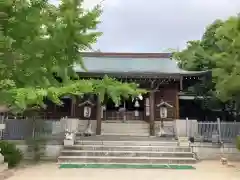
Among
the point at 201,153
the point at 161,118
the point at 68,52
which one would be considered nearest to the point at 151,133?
the point at 161,118

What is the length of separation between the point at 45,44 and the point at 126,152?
10886 millimetres

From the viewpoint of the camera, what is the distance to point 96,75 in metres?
19.6

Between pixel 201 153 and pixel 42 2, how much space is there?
12694 millimetres

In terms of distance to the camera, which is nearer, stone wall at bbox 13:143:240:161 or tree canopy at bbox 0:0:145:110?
tree canopy at bbox 0:0:145:110

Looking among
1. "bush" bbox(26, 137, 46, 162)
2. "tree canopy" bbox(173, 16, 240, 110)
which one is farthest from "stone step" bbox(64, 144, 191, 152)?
"tree canopy" bbox(173, 16, 240, 110)

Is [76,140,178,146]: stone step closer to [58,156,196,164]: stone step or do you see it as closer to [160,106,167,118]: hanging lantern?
[58,156,196,164]: stone step

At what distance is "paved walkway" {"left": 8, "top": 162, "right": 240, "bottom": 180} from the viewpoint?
34.5ft

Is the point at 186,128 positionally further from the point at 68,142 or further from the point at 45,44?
the point at 45,44

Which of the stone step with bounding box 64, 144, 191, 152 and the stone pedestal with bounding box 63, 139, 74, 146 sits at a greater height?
the stone pedestal with bounding box 63, 139, 74, 146

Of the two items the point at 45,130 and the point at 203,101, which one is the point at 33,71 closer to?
the point at 45,130

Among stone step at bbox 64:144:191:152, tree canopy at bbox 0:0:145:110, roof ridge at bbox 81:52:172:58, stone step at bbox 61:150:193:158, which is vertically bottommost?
stone step at bbox 61:150:193:158

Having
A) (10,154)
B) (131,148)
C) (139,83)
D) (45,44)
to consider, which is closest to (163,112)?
(139,83)

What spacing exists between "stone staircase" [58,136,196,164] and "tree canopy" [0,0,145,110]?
989 centimetres

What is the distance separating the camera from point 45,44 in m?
4.59
